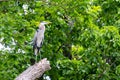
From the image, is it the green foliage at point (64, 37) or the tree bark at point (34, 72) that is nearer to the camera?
the tree bark at point (34, 72)

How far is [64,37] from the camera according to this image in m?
9.41

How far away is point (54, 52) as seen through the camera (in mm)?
9633

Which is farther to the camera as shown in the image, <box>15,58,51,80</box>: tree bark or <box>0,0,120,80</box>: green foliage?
<box>0,0,120,80</box>: green foliage

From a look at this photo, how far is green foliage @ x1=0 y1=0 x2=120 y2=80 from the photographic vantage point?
8.04 meters

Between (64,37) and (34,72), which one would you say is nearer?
(34,72)

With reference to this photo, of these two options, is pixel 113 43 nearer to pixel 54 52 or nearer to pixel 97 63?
pixel 97 63

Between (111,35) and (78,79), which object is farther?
(78,79)

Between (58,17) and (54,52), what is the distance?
97 centimetres

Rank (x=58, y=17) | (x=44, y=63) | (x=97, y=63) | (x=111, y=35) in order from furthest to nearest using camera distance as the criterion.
→ (x=58, y=17) < (x=97, y=63) < (x=111, y=35) < (x=44, y=63)

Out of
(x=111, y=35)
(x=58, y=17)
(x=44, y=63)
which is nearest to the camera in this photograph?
(x=44, y=63)

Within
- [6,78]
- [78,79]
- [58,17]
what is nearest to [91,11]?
[58,17]

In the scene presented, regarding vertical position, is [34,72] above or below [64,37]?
above

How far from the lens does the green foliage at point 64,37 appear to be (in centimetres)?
804

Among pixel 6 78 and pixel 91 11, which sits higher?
pixel 91 11
